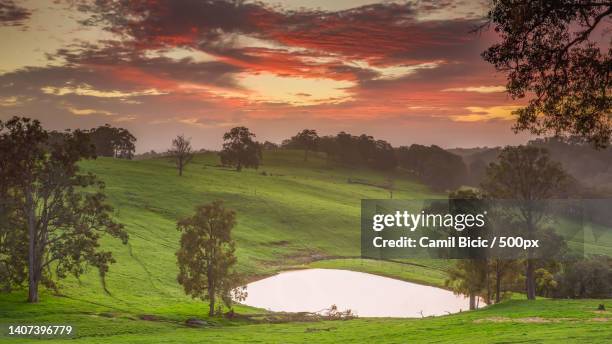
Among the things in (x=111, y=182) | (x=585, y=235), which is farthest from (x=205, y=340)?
(x=585, y=235)

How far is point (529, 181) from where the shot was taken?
63344 millimetres

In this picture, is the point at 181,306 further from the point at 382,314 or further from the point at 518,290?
the point at 518,290

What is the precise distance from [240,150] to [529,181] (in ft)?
438

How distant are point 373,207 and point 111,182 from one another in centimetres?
6867

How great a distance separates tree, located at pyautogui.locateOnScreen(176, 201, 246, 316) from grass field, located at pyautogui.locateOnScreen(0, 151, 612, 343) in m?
3.27

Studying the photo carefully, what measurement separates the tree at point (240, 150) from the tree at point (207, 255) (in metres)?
127

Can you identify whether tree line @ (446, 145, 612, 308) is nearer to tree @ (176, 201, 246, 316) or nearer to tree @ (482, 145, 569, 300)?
tree @ (482, 145, 569, 300)

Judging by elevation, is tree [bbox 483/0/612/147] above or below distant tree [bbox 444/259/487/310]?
above

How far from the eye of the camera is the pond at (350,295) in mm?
78875

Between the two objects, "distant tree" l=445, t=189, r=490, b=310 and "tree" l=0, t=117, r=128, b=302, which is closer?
"tree" l=0, t=117, r=128, b=302

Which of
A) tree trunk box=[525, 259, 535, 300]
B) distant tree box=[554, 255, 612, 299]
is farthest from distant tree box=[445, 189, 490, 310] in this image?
distant tree box=[554, 255, 612, 299]

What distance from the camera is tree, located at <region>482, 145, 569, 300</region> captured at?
207ft

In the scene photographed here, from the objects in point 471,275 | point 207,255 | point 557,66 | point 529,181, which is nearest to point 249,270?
point 207,255

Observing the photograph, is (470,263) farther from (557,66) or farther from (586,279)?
(557,66)
